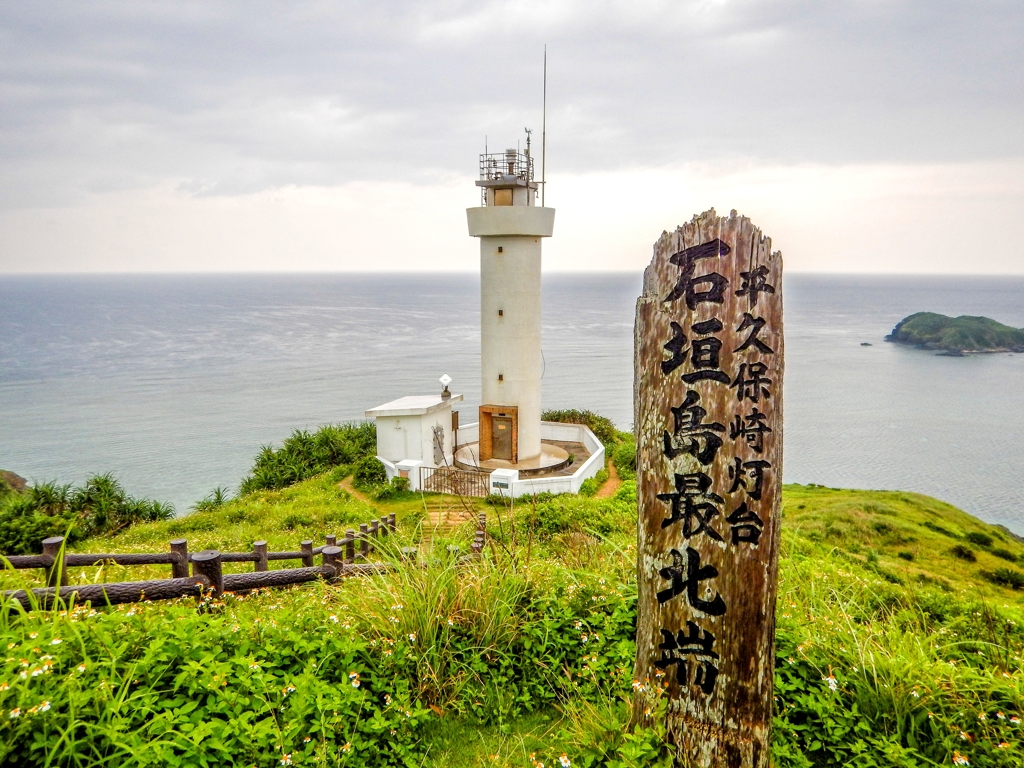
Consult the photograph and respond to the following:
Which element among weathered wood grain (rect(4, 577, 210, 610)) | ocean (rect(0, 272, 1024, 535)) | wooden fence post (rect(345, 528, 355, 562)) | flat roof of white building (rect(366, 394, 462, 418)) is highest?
weathered wood grain (rect(4, 577, 210, 610))

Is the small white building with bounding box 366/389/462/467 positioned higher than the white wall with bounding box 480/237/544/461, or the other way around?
the white wall with bounding box 480/237/544/461

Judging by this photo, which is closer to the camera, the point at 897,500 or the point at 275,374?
the point at 897,500

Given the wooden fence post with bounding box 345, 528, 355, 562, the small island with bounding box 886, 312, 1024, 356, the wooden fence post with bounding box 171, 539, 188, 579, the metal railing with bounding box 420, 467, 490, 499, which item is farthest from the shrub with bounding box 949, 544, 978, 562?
the small island with bounding box 886, 312, 1024, 356

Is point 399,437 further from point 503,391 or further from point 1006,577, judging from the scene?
point 1006,577

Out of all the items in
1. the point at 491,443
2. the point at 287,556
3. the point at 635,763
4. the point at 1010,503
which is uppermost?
the point at 635,763

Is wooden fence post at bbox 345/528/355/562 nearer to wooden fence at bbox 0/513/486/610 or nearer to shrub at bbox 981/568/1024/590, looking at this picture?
wooden fence at bbox 0/513/486/610

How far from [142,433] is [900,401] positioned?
53966 millimetres

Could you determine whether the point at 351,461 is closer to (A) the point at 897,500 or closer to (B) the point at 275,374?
(A) the point at 897,500

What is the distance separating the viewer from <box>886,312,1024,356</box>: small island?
79.9 meters

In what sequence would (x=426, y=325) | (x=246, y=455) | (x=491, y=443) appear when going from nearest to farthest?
(x=491, y=443), (x=246, y=455), (x=426, y=325)

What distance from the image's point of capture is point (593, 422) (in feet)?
72.1

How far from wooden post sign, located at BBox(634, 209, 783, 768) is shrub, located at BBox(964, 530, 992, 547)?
16389 millimetres

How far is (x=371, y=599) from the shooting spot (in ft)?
13.5

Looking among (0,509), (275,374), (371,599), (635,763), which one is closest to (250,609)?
(371,599)
